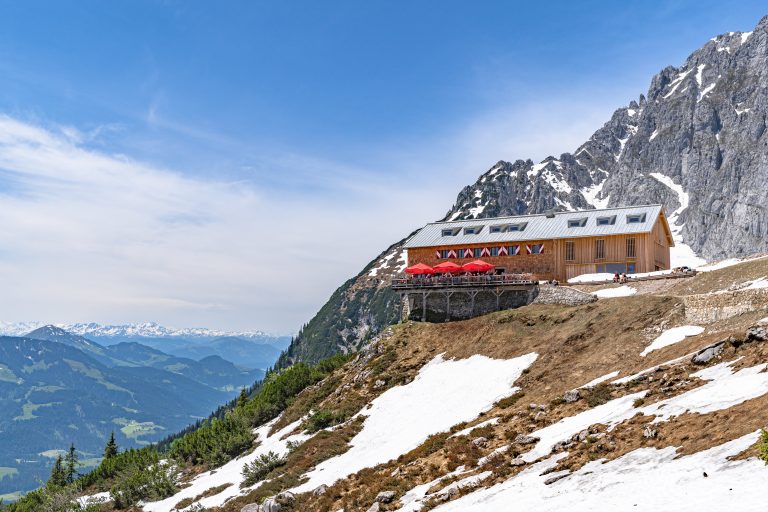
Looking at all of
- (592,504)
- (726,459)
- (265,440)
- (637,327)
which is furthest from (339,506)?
(265,440)

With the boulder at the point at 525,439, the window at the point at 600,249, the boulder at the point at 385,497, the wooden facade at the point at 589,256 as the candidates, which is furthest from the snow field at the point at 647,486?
the window at the point at 600,249

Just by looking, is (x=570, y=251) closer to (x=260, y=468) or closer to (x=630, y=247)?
(x=630, y=247)

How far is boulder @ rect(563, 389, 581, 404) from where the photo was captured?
29122mm

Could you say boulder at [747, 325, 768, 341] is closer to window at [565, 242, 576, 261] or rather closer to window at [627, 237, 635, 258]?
window at [627, 237, 635, 258]

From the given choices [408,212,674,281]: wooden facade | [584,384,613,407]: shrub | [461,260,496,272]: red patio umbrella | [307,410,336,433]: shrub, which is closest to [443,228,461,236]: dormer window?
[408,212,674,281]: wooden facade

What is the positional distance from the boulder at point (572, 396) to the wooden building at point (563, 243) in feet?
107

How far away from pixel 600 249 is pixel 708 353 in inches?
1402

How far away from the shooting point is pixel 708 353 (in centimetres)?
2544

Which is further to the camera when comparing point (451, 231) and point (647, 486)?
point (451, 231)

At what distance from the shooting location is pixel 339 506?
28.8 metres

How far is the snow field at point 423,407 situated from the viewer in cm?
3550

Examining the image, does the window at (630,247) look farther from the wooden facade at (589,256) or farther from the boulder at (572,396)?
the boulder at (572,396)

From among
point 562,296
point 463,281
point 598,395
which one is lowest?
point 598,395

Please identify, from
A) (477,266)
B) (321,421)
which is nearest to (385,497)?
(321,421)
